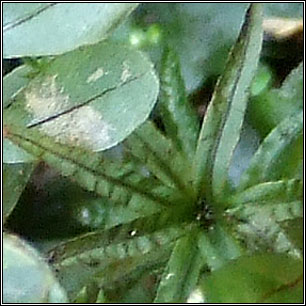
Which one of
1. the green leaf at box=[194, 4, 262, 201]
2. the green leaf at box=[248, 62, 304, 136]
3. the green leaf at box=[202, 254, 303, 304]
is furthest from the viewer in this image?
the green leaf at box=[248, 62, 304, 136]

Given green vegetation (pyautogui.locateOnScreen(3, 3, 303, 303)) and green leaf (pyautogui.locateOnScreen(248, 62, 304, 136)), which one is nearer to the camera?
green vegetation (pyautogui.locateOnScreen(3, 3, 303, 303))

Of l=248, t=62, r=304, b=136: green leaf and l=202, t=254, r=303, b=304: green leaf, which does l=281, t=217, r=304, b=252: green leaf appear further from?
l=248, t=62, r=304, b=136: green leaf

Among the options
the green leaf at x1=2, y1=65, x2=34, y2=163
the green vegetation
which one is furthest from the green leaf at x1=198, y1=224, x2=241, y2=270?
the green leaf at x1=2, y1=65, x2=34, y2=163

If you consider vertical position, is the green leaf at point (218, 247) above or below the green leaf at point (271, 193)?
below

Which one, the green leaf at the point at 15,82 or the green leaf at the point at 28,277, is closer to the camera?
the green leaf at the point at 28,277

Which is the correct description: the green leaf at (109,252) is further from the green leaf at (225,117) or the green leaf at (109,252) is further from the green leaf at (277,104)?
the green leaf at (277,104)

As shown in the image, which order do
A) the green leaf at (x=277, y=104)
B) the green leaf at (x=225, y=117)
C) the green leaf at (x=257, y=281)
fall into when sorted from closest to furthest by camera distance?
the green leaf at (x=257, y=281), the green leaf at (x=225, y=117), the green leaf at (x=277, y=104)

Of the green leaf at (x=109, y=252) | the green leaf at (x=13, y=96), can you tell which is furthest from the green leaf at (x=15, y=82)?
the green leaf at (x=109, y=252)
